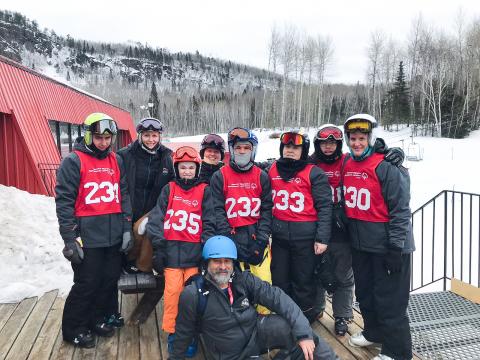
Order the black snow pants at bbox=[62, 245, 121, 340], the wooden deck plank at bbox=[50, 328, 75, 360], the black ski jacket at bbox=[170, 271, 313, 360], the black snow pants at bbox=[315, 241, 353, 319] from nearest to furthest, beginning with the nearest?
the black ski jacket at bbox=[170, 271, 313, 360] < the wooden deck plank at bbox=[50, 328, 75, 360] < the black snow pants at bbox=[62, 245, 121, 340] < the black snow pants at bbox=[315, 241, 353, 319]

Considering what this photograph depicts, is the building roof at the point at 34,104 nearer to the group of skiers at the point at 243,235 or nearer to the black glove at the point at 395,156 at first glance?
the group of skiers at the point at 243,235

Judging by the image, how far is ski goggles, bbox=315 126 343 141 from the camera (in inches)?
147

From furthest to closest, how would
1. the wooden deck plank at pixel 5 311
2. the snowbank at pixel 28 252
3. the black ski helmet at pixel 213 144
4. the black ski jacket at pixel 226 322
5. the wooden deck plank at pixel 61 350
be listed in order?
the snowbank at pixel 28 252
the black ski helmet at pixel 213 144
the wooden deck plank at pixel 5 311
the wooden deck plank at pixel 61 350
the black ski jacket at pixel 226 322

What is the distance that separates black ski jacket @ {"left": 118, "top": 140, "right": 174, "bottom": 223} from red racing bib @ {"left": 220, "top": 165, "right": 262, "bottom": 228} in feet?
2.32

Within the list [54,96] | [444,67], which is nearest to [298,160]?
[54,96]

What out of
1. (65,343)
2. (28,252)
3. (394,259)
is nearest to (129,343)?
(65,343)

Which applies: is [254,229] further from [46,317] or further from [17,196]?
[17,196]

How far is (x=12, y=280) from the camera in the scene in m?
5.01

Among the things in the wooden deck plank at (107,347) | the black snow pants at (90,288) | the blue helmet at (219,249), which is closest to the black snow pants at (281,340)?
the blue helmet at (219,249)

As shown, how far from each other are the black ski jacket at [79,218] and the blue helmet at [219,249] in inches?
39.8

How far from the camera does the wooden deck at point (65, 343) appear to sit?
3.40 metres

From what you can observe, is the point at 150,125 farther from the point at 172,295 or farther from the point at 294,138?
the point at 172,295

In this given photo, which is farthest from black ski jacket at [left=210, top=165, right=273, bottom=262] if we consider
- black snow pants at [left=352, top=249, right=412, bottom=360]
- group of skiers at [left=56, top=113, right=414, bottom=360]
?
black snow pants at [left=352, top=249, right=412, bottom=360]

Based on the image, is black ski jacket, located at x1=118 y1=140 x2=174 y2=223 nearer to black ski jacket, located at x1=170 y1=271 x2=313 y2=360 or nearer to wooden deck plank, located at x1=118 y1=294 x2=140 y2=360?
wooden deck plank, located at x1=118 y1=294 x2=140 y2=360
